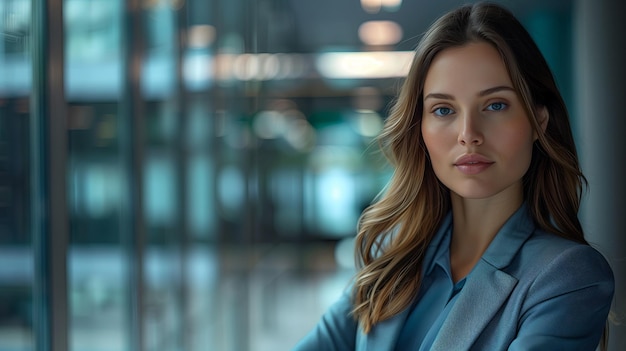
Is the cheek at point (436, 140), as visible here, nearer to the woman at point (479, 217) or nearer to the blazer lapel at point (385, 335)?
the woman at point (479, 217)

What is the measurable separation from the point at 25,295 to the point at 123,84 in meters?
1.42

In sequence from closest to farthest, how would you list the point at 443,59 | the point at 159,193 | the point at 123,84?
the point at 443,59 → the point at 123,84 → the point at 159,193

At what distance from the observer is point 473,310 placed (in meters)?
1.43

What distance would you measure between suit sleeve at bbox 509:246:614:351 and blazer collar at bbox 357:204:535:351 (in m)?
0.06

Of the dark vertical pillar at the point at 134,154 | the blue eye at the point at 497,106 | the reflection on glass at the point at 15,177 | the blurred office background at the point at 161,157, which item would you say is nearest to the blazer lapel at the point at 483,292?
the blue eye at the point at 497,106

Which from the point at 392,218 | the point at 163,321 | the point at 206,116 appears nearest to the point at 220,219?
the point at 206,116

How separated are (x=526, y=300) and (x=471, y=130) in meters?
0.33

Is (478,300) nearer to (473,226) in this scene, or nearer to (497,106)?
(473,226)

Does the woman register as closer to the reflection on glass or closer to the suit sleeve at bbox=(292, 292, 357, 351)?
the suit sleeve at bbox=(292, 292, 357, 351)

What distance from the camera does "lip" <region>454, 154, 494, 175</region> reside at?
4.91 ft

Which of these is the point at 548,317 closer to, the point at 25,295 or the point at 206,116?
the point at 25,295

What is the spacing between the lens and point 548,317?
4.39 feet

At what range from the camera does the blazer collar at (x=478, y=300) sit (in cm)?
141

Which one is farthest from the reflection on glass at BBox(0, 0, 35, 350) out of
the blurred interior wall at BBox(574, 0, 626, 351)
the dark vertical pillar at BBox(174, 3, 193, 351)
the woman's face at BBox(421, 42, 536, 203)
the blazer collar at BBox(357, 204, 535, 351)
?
the dark vertical pillar at BBox(174, 3, 193, 351)
